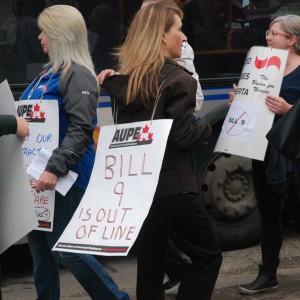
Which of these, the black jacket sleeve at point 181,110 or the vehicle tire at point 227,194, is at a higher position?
the black jacket sleeve at point 181,110

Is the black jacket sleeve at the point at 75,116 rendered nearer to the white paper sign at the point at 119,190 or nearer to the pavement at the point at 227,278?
the white paper sign at the point at 119,190

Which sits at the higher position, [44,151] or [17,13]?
[17,13]

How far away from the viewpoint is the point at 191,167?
13.9ft

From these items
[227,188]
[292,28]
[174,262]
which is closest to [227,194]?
[227,188]

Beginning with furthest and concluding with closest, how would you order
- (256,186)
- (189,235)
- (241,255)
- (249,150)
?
(241,255) < (256,186) < (249,150) < (189,235)

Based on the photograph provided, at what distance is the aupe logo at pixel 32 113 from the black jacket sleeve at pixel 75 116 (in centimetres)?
14

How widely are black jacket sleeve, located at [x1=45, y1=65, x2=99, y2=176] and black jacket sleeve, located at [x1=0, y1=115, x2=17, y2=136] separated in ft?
1.39

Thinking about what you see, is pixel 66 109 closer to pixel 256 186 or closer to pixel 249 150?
pixel 249 150

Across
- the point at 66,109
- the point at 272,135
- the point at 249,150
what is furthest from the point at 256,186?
the point at 66,109

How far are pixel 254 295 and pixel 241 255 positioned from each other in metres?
0.94

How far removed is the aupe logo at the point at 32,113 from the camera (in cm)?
451

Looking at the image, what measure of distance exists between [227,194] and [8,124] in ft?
9.35

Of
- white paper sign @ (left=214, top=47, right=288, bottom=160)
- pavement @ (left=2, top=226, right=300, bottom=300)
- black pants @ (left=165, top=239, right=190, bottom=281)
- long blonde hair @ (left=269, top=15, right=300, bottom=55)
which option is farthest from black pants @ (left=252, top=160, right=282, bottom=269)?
long blonde hair @ (left=269, top=15, right=300, bottom=55)

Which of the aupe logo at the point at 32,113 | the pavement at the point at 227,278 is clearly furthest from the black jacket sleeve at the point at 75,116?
the pavement at the point at 227,278
